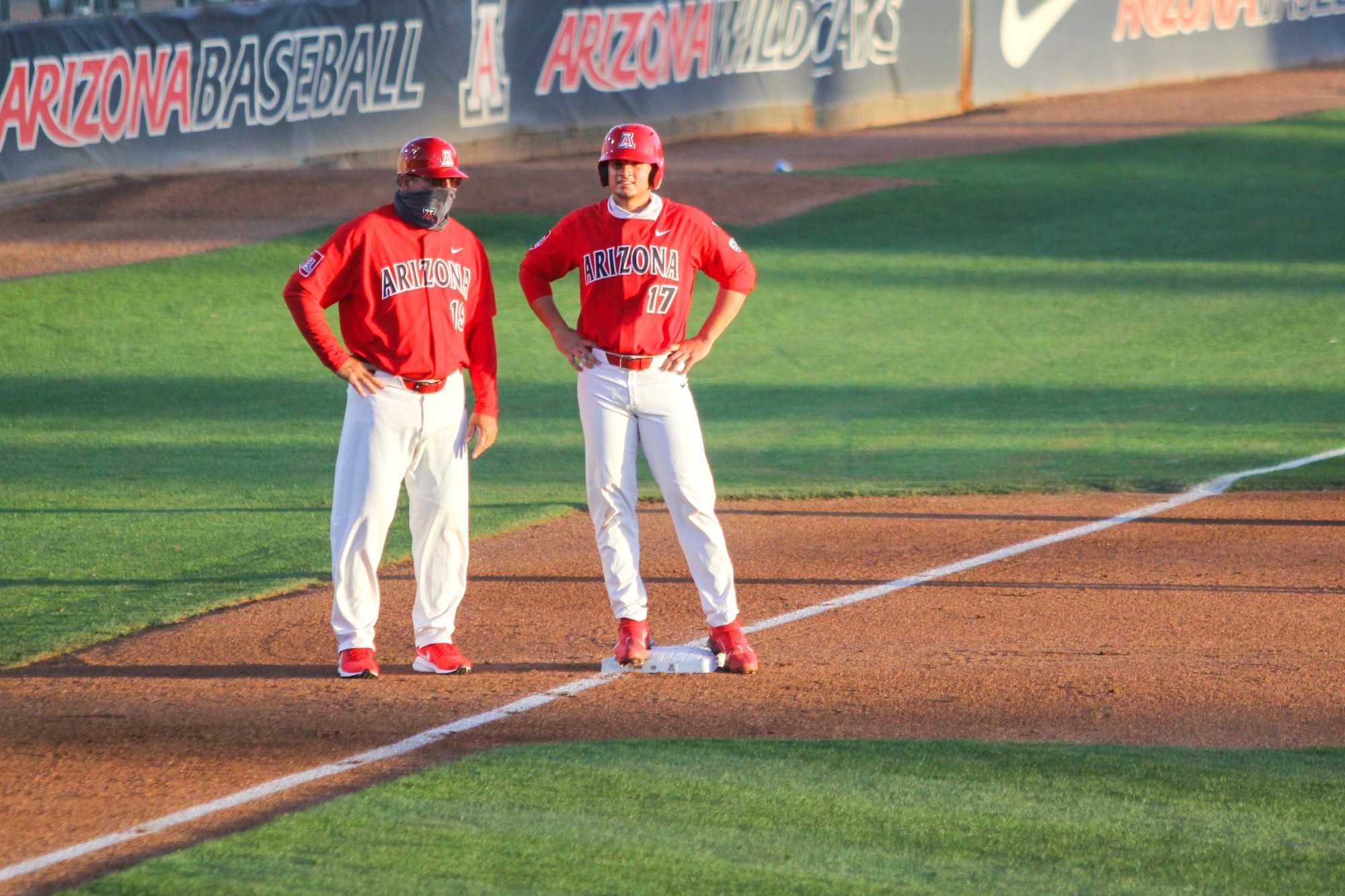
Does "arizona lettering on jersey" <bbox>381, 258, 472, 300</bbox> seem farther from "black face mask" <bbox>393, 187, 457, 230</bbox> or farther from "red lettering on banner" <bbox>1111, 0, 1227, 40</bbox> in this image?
"red lettering on banner" <bbox>1111, 0, 1227, 40</bbox>

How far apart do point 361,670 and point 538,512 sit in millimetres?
3627

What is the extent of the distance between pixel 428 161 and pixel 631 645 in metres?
2.13

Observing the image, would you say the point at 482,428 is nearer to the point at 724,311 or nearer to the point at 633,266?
the point at 633,266

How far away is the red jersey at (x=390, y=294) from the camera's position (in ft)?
21.1

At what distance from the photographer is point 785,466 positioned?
11.8m

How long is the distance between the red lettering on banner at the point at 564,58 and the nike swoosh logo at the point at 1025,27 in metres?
9.68

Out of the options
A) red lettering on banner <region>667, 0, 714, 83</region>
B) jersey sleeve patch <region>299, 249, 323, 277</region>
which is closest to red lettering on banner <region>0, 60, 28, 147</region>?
red lettering on banner <region>667, 0, 714, 83</region>

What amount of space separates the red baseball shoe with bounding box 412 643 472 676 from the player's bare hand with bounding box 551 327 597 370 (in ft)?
4.24

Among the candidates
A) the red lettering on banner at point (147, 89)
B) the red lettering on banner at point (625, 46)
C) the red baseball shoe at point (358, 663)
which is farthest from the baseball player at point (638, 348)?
the red lettering on banner at point (625, 46)

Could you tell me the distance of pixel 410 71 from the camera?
75.4 ft

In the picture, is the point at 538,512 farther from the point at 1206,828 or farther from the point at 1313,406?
the point at 1313,406

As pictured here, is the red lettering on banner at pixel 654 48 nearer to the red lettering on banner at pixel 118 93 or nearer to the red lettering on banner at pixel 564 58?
the red lettering on banner at pixel 564 58

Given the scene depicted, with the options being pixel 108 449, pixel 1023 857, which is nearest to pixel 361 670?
pixel 1023 857

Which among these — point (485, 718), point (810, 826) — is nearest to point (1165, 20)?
point (485, 718)
